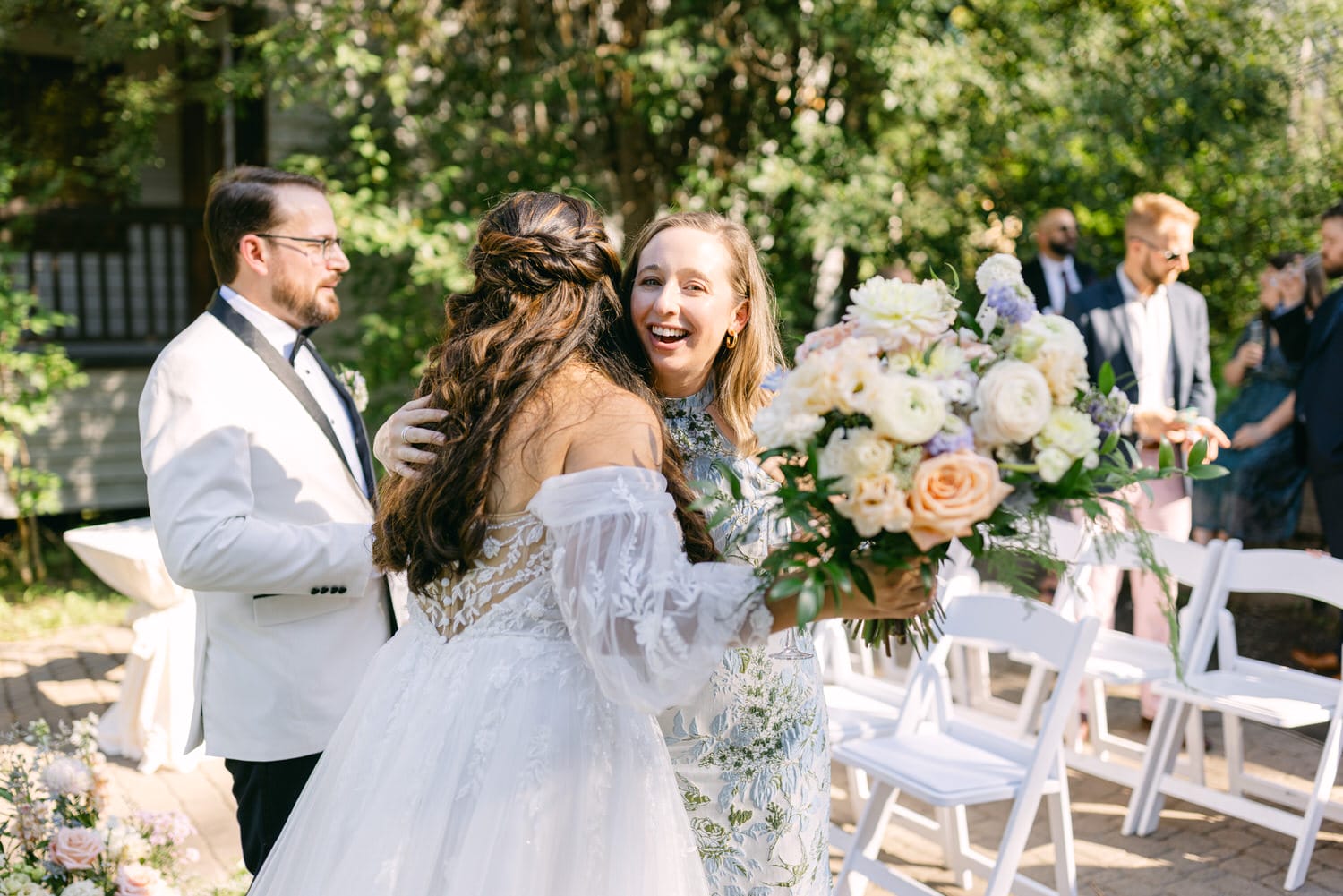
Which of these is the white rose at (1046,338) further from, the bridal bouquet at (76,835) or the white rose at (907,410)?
the bridal bouquet at (76,835)

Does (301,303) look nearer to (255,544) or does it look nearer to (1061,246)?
(255,544)

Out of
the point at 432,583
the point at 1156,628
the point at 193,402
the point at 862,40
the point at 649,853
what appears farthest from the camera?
the point at 862,40

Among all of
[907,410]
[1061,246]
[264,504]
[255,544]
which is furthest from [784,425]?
[1061,246]

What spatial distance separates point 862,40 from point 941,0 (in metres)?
0.65

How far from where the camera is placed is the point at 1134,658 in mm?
4688

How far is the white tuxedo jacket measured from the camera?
2.62 m

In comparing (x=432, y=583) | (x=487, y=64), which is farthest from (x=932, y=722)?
(x=487, y=64)

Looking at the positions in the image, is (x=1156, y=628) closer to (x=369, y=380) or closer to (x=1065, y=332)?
(x=1065, y=332)

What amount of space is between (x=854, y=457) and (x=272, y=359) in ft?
5.59

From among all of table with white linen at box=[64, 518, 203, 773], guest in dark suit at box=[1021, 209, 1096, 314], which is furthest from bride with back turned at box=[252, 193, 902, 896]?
guest in dark suit at box=[1021, 209, 1096, 314]

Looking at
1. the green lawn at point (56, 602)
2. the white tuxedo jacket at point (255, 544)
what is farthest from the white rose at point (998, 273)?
the green lawn at point (56, 602)

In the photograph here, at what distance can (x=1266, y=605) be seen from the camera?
25.1 ft

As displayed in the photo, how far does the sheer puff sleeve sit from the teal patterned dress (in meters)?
0.53

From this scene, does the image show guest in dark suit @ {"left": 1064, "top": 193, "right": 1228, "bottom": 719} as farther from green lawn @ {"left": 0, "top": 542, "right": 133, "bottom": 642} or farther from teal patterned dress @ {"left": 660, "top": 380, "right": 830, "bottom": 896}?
green lawn @ {"left": 0, "top": 542, "right": 133, "bottom": 642}
